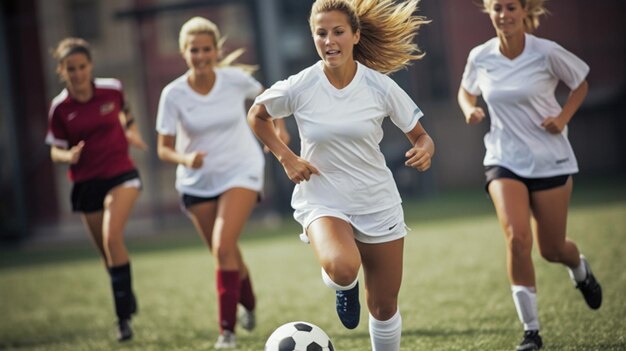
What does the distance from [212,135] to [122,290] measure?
1.33m

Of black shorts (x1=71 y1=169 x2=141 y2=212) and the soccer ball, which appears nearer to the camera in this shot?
the soccer ball

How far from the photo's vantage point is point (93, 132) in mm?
6457

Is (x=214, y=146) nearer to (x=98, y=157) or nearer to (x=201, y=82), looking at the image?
(x=201, y=82)

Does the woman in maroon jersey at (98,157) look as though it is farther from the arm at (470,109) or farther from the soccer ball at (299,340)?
the arm at (470,109)

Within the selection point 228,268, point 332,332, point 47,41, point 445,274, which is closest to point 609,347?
point 332,332

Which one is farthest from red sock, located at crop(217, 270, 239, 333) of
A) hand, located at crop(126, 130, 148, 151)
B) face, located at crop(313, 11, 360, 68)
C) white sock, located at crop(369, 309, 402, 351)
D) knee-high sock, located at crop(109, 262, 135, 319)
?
face, located at crop(313, 11, 360, 68)

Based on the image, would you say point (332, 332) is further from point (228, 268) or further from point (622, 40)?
point (622, 40)

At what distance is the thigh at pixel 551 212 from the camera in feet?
16.4

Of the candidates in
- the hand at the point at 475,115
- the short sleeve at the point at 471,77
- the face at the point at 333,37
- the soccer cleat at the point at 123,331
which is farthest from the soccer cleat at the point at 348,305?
the soccer cleat at the point at 123,331

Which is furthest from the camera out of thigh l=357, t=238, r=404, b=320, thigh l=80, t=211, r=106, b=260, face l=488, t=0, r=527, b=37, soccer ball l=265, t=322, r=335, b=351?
thigh l=80, t=211, r=106, b=260

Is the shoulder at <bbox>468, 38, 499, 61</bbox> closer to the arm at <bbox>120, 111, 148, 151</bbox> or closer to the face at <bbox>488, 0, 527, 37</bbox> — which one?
the face at <bbox>488, 0, 527, 37</bbox>

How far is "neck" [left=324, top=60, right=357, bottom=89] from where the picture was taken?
4.18 m

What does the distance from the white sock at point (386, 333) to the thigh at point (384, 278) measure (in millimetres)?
29

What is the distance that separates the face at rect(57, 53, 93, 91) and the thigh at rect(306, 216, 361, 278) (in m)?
2.93
